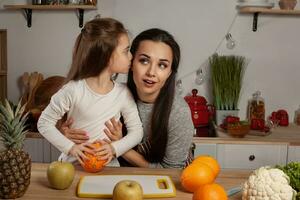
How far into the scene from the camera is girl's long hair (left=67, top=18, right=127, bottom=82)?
1541 millimetres

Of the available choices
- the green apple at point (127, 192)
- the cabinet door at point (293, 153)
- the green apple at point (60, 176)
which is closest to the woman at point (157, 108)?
the green apple at point (60, 176)

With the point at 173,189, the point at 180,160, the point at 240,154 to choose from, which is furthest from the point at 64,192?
the point at 240,154

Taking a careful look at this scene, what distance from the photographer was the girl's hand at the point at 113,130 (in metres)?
1.57

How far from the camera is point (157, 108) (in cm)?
160

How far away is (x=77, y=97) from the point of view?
1.54 meters

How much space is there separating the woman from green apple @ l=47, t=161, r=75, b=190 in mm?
421

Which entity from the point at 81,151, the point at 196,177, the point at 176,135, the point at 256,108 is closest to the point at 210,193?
the point at 196,177

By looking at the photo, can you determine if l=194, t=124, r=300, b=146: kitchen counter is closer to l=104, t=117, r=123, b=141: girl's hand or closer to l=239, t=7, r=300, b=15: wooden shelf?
l=239, t=7, r=300, b=15: wooden shelf

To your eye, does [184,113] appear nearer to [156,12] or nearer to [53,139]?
[53,139]

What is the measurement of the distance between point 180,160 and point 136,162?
172 mm

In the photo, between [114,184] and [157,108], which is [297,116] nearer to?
[157,108]

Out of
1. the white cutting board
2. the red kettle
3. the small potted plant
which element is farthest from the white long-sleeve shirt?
the small potted plant

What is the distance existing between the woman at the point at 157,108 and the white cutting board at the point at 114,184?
36cm

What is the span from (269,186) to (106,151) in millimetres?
580
